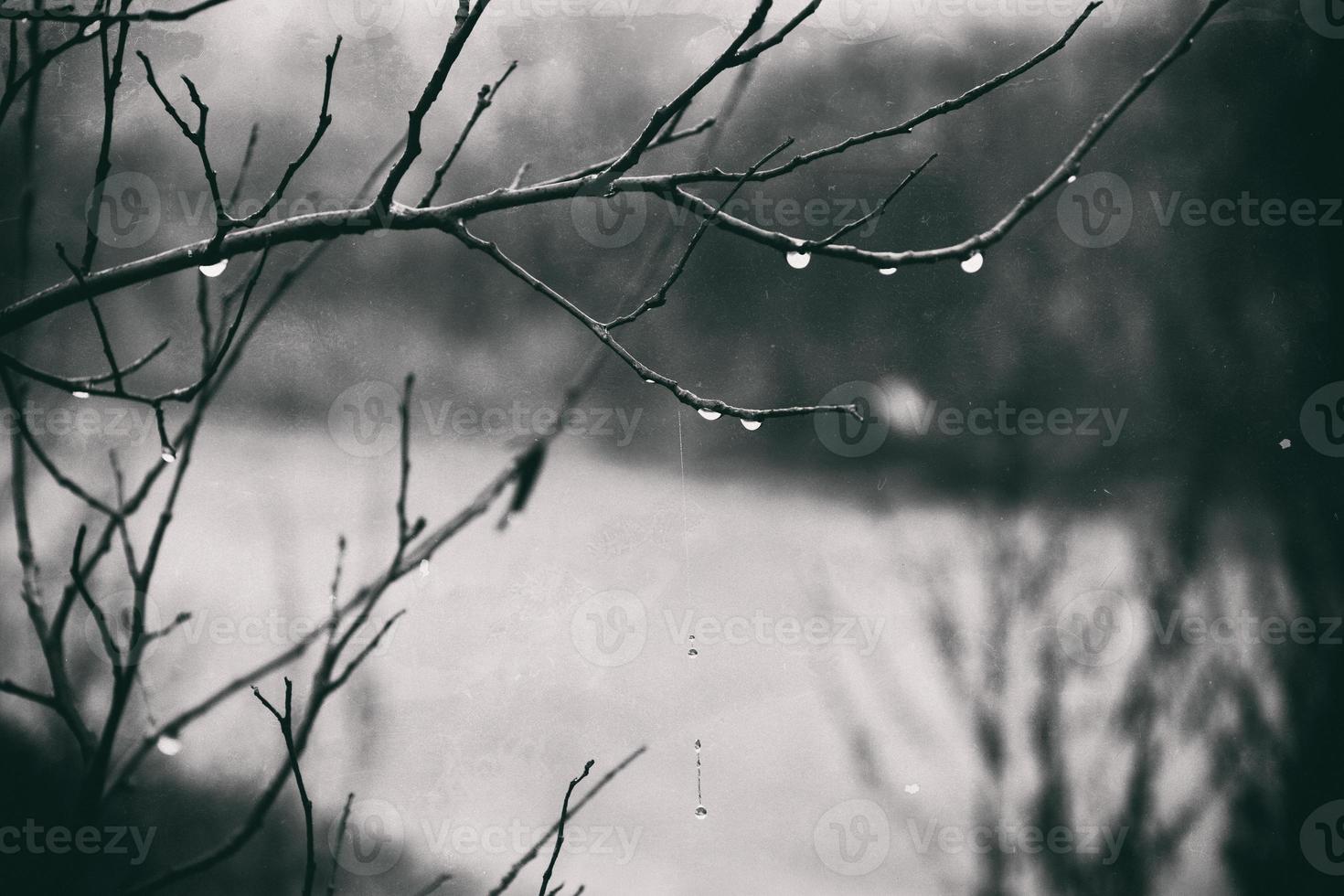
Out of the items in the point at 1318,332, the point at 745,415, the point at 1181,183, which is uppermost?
the point at 1181,183

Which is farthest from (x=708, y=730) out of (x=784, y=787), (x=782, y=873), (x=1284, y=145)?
(x=1284, y=145)

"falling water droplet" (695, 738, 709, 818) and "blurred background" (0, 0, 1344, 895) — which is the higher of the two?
Answer: "blurred background" (0, 0, 1344, 895)

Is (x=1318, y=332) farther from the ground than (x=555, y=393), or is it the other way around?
(x=1318, y=332)

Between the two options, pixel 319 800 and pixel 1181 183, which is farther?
pixel 1181 183

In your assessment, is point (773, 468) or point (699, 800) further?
point (773, 468)

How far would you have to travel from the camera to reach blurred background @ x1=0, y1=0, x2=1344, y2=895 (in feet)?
7.41

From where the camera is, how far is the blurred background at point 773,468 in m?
2.26

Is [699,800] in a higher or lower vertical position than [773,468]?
lower

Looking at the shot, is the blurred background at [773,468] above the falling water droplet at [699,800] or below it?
above

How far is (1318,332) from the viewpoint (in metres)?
2.54

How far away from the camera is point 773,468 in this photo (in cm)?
239

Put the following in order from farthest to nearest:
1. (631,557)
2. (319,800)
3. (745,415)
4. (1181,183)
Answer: (1181,183)
(631,557)
(319,800)
(745,415)

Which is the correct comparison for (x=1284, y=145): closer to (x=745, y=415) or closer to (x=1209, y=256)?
(x=1209, y=256)

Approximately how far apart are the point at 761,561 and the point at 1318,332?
66.7 inches
